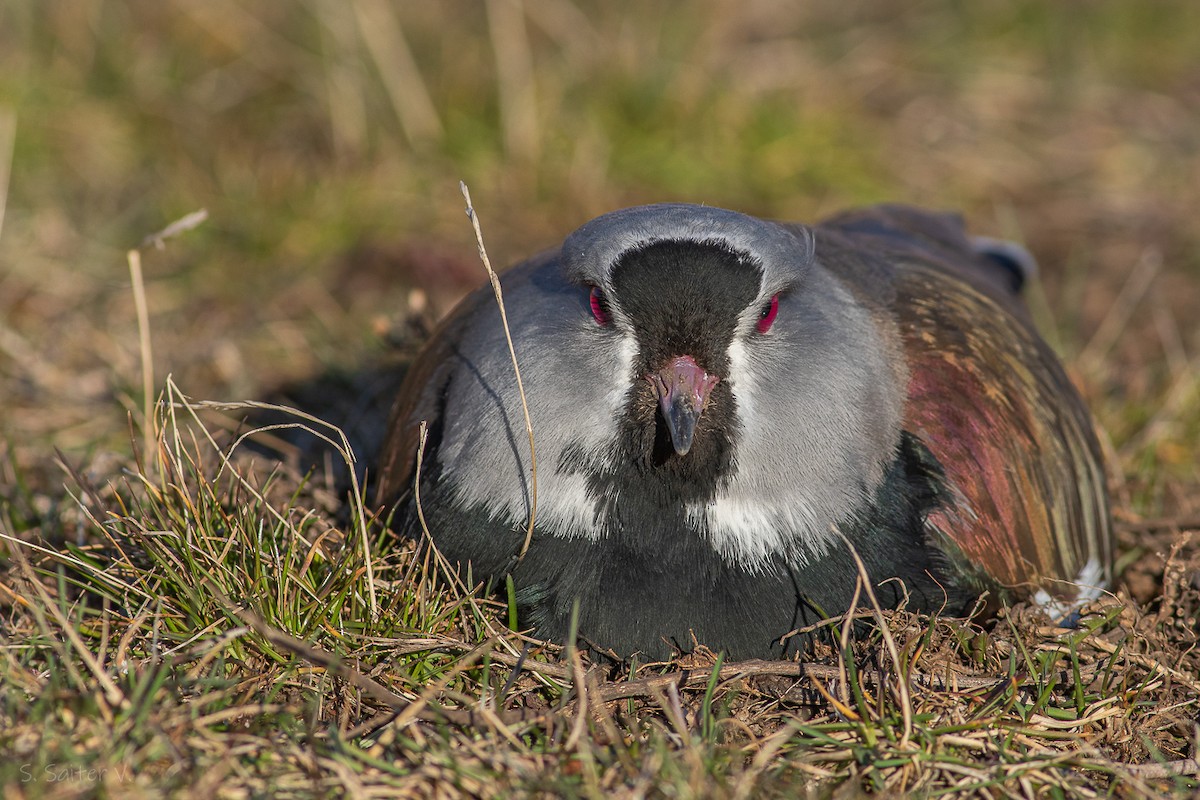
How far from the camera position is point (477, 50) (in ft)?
23.5

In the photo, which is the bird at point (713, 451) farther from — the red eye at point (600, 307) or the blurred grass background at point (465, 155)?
the blurred grass background at point (465, 155)

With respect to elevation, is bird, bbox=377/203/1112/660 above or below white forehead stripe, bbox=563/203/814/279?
below

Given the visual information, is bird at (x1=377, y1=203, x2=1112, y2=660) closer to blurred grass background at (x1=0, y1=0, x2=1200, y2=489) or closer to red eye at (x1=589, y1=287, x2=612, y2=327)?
red eye at (x1=589, y1=287, x2=612, y2=327)

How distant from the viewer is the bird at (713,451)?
9.80ft

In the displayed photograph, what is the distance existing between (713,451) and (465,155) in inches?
159

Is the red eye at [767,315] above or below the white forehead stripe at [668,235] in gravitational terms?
below

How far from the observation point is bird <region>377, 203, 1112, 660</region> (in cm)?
299

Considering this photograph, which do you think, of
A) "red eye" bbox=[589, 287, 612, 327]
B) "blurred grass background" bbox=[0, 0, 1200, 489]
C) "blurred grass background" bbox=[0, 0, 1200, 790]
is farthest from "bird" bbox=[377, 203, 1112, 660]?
"blurred grass background" bbox=[0, 0, 1200, 489]

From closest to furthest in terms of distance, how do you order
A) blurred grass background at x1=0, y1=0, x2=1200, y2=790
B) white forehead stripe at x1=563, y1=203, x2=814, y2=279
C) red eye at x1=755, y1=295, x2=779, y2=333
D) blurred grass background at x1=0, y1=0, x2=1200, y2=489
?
white forehead stripe at x1=563, y1=203, x2=814, y2=279, red eye at x1=755, y1=295, x2=779, y2=333, blurred grass background at x1=0, y1=0, x2=1200, y2=790, blurred grass background at x1=0, y1=0, x2=1200, y2=489

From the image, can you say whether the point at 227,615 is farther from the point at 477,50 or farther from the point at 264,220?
the point at 477,50

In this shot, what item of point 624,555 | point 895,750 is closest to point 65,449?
point 624,555

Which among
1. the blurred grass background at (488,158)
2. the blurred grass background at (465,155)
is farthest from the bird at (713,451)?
the blurred grass background at (465,155)

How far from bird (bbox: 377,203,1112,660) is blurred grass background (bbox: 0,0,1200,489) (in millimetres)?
1813

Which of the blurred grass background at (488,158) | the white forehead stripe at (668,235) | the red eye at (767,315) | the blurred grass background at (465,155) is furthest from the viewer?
the blurred grass background at (465,155)
